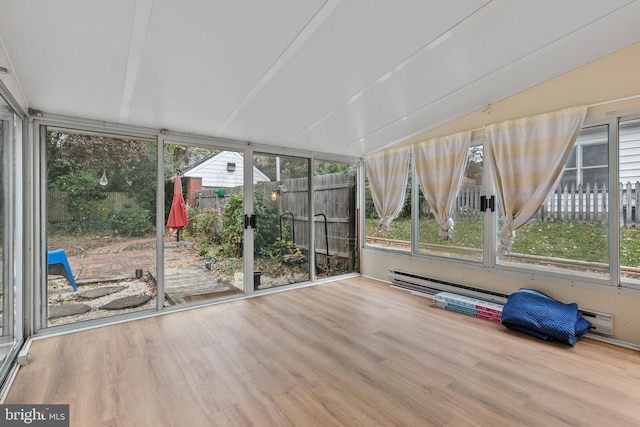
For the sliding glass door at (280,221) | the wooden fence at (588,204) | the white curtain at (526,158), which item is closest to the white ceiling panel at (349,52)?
the sliding glass door at (280,221)

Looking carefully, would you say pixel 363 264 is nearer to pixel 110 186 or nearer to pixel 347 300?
pixel 347 300

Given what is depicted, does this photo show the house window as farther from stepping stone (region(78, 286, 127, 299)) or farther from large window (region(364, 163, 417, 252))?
stepping stone (region(78, 286, 127, 299))

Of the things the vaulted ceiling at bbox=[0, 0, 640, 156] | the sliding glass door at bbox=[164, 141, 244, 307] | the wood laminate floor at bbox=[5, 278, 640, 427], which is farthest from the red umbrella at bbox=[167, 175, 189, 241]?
the wood laminate floor at bbox=[5, 278, 640, 427]

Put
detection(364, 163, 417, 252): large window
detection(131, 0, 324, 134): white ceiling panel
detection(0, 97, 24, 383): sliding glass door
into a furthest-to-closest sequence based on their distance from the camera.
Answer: detection(364, 163, 417, 252): large window, detection(0, 97, 24, 383): sliding glass door, detection(131, 0, 324, 134): white ceiling panel

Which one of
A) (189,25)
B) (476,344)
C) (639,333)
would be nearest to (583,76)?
(639,333)

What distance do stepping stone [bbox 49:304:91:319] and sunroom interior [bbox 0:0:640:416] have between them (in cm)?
9

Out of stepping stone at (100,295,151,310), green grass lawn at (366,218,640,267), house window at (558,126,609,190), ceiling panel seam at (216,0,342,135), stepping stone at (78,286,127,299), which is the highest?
ceiling panel seam at (216,0,342,135)

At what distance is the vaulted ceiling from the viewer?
5.37ft

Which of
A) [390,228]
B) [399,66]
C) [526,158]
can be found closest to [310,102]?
[399,66]

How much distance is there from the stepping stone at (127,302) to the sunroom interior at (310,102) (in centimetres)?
8

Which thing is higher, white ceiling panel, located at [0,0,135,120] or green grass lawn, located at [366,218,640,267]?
white ceiling panel, located at [0,0,135,120]

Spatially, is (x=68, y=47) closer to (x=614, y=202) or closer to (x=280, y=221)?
(x=280, y=221)

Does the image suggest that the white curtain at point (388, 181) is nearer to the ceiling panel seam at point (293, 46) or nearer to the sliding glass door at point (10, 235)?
the ceiling panel seam at point (293, 46)

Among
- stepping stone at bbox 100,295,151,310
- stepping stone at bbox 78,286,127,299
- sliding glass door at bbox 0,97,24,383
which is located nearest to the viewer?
sliding glass door at bbox 0,97,24,383
